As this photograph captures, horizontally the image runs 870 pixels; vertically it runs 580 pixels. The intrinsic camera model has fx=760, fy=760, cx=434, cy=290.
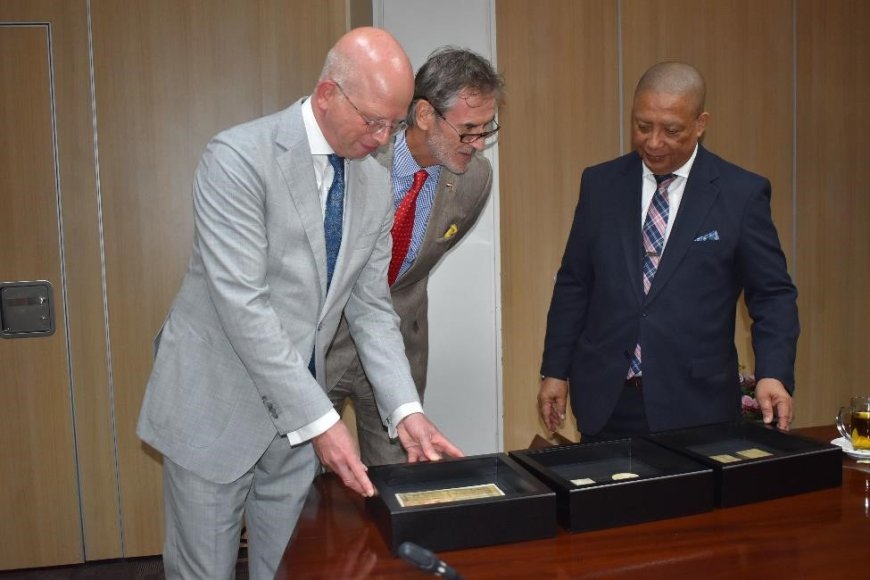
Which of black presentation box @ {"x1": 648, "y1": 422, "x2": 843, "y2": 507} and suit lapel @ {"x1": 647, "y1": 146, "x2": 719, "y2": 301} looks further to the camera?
suit lapel @ {"x1": 647, "y1": 146, "x2": 719, "y2": 301}

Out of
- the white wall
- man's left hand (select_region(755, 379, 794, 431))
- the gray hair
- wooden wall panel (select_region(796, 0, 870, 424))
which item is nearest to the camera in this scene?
man's left hand (select_region(755, 379, 794, 431))

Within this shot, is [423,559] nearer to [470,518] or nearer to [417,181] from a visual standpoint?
[470,518]

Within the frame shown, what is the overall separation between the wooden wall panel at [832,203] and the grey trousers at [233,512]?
139 inches

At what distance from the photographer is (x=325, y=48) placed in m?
3.11

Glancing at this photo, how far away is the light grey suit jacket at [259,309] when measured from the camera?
5.16 ft

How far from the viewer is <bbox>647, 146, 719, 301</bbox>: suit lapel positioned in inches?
85.4

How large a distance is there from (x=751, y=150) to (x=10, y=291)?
147 inches

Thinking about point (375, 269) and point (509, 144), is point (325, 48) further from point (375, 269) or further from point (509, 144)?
point (375, 269)

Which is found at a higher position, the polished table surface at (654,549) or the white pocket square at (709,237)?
the white pocket square at (709,237)

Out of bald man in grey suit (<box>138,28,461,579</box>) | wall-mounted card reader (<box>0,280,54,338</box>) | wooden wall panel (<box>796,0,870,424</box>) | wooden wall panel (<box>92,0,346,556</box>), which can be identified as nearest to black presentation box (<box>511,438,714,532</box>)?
bald man in grey suit (<box>138,28,461,579</box>)

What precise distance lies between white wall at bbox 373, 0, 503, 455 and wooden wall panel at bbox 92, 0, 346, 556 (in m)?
1.05

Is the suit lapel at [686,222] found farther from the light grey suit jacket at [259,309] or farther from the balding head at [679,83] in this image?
the light grey suit jacket at [259,309]

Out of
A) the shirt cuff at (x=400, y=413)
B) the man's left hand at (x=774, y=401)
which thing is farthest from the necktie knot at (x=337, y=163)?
the man's left hand at (x=774, y=401)

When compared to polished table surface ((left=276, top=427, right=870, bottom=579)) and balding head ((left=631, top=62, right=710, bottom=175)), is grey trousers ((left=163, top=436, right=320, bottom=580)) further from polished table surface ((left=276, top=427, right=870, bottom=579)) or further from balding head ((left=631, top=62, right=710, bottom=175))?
balding head ((left=631, top=62, right=710, bottom=175))
